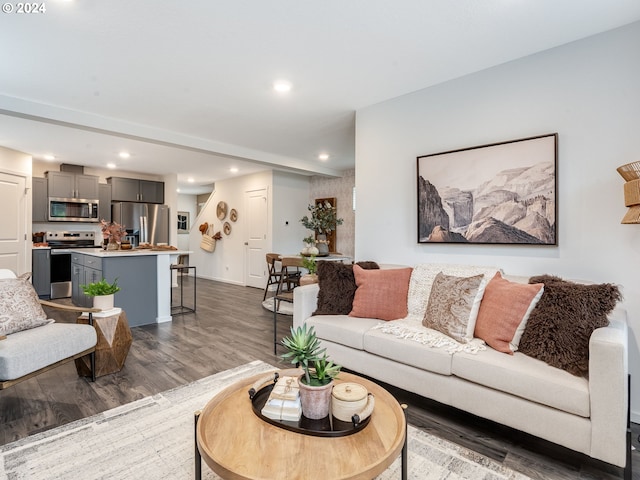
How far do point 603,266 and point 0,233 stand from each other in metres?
7.48

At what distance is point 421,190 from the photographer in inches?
123

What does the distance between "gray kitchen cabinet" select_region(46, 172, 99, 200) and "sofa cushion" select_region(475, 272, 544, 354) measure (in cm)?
708

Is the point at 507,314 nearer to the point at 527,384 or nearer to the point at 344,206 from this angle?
the point at 527,384

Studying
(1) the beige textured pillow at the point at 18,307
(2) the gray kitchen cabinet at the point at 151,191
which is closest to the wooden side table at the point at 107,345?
(1) the beige textured pillow at the point at 18,307

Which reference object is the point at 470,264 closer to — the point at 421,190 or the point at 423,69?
the point at 421,190

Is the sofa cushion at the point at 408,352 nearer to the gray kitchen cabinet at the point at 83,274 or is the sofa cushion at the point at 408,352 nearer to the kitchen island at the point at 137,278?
the kitchen island at the point at 137,278

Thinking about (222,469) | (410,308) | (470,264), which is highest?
(470,264)

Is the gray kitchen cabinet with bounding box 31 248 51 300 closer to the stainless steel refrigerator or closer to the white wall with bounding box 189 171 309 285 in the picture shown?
the stainless steel refrigerator

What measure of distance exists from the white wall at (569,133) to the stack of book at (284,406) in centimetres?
201

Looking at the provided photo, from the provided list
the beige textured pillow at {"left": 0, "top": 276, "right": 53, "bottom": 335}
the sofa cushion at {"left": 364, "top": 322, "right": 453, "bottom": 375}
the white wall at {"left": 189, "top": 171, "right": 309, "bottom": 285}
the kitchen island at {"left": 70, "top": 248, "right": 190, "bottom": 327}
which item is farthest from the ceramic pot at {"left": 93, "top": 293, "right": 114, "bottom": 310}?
the white wall at {"left": 189, "top": 171, "right": 309, "bottom": 285}

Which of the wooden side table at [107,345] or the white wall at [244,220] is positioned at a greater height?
the white wall at [244,220]

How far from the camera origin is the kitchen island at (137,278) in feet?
13.9

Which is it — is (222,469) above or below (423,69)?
below

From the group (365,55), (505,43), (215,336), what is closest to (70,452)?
(215,336)
